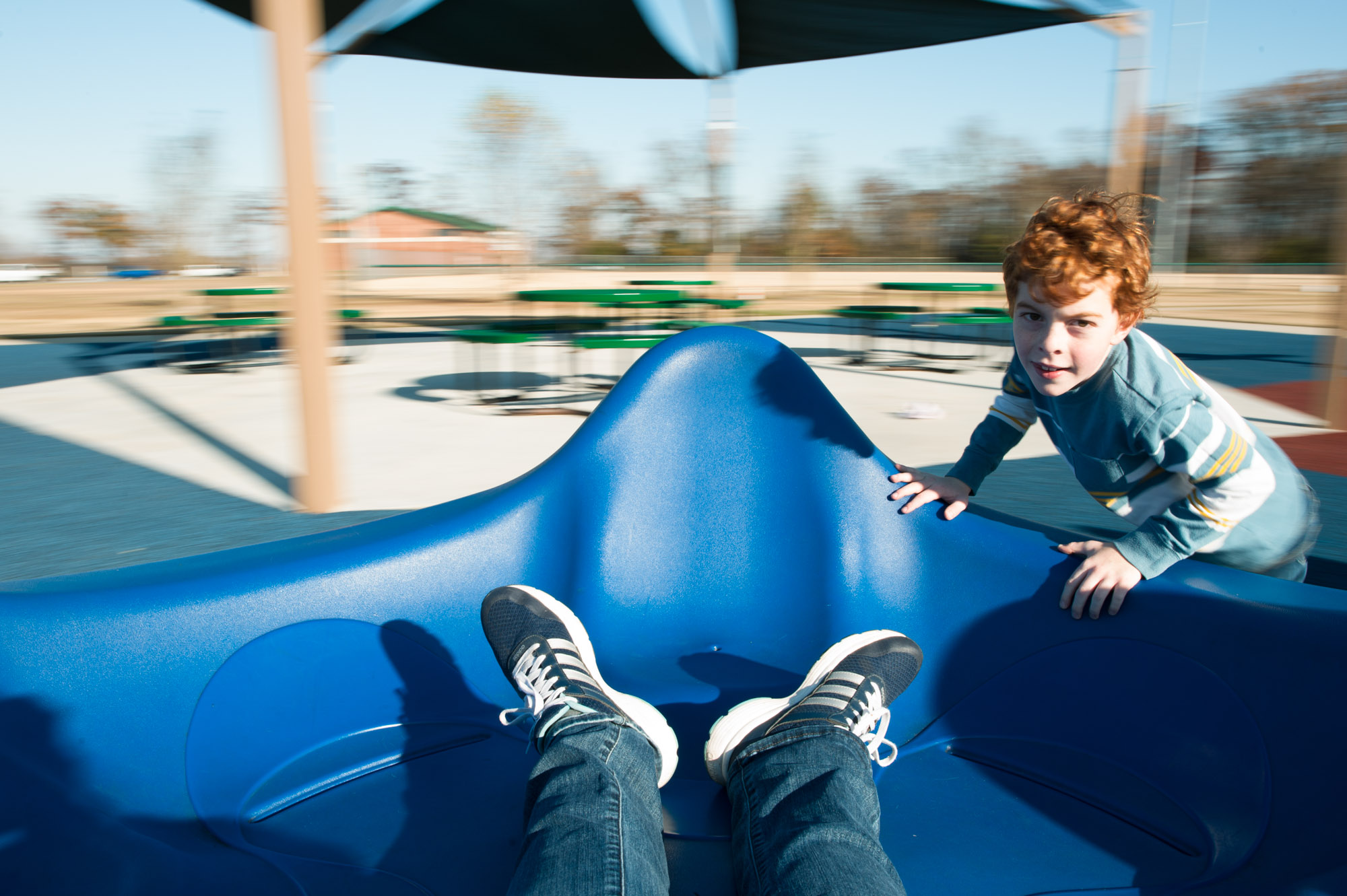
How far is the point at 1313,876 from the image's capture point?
965mm

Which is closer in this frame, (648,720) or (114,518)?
(648,720)

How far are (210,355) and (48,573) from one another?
16.2 feet

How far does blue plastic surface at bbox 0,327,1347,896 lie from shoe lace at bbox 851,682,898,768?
0.24ft

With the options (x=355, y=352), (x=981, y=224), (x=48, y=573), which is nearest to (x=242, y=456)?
(x=48, y=573)

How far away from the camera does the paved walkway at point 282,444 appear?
102 inches

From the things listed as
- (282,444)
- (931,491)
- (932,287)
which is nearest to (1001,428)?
(931,491)

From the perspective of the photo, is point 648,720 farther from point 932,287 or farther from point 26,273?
point 26,273

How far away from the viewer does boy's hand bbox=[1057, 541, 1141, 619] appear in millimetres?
1175

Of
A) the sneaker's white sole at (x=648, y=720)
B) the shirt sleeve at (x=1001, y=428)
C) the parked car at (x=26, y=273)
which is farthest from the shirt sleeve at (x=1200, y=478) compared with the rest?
the parked car at (x=26, y=273)

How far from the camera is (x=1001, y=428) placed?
1.43 meters

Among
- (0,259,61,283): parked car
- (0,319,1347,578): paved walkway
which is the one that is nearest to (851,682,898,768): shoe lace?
(0,319,1347,578): paved walkway

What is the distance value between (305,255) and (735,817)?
2123 mm

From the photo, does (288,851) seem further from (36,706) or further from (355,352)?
(355,352)

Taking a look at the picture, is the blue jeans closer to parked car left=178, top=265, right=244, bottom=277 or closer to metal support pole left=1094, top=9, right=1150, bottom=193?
metal support pole left=1094, top=9, right=1150, bottom=193
